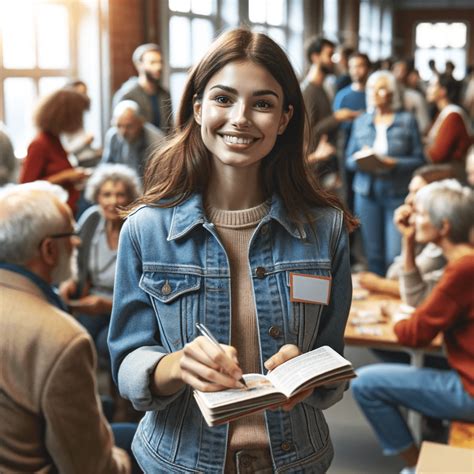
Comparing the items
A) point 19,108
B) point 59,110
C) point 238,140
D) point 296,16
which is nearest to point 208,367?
point 238,140

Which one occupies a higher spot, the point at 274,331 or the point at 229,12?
the point at 229,12

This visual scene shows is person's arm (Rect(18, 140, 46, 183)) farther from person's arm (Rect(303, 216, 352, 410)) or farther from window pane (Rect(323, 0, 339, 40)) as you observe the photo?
window pane (Rect(323, 0, 339, 40))

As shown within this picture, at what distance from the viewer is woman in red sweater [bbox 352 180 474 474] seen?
3287 mm

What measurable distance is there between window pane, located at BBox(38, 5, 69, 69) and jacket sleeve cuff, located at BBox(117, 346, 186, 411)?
6.19 metres

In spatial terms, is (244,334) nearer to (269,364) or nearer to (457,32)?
(269,364)

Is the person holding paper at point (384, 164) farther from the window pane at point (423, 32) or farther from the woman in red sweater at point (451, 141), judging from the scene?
the window pane at point (423, 32)

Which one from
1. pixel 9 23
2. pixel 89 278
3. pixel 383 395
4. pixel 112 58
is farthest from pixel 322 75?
pixel 383 395

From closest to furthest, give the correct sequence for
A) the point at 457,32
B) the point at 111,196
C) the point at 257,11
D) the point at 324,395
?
the point at 324,395, the point at 111,196, the point at 257,11, the point at 457,32

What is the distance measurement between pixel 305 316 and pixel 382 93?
467cm

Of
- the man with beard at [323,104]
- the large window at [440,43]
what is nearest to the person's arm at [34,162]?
the man with beard at [323,104]

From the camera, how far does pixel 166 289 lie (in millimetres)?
1602

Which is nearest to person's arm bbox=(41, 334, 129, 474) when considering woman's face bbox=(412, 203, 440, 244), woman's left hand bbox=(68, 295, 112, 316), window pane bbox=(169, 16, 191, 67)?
woman's face bbox=(412, 203, 440, 244)

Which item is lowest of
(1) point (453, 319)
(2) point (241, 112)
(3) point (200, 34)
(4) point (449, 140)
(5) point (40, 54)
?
(1) point (453, 319)

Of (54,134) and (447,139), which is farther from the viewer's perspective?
(447,139)
